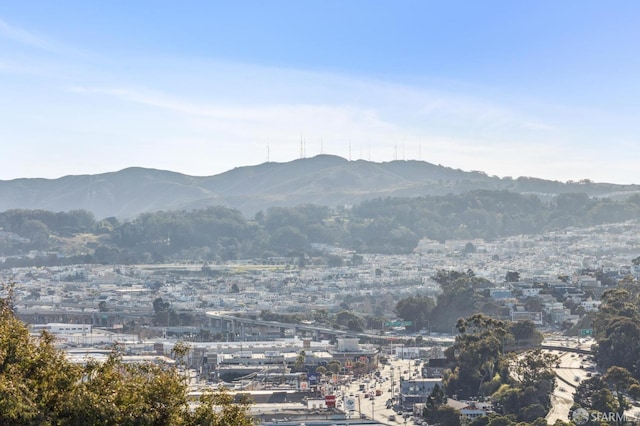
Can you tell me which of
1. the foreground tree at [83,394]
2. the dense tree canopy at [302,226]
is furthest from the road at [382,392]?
the dense tree canopy at [302,226]

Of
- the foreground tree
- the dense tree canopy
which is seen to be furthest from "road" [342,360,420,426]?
the dense tree canopy

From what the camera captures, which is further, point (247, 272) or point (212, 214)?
point (212, 214)

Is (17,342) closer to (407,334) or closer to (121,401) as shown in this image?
(121,401)

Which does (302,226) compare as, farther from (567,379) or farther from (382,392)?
(567,379)

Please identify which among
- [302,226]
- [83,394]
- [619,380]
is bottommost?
[619,380]

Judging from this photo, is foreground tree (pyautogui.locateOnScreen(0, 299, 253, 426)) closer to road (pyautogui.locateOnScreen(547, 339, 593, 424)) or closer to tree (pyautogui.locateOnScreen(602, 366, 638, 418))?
road (pyautogui.locateOnScreen(547, 339, 593, 424))

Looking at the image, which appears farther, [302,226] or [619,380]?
[302,226]

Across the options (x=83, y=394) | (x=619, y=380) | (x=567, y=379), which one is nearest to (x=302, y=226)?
(x=567, y=379)

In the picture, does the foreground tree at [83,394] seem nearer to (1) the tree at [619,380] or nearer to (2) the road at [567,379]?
(2) the road at [567,379]

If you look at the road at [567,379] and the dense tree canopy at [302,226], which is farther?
the dense tree canopy at [302,226]

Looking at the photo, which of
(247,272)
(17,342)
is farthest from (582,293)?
(17,342)

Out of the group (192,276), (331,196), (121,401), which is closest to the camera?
(121,401)
